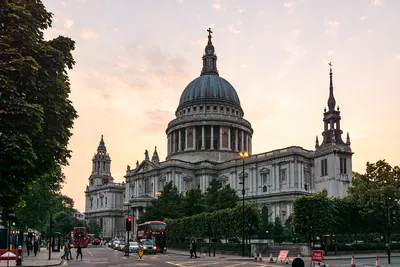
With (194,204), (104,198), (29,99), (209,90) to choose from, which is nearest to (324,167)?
(194,204)

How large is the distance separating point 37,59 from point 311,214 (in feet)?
136

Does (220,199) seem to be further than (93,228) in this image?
No

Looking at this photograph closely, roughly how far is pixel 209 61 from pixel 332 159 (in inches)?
2566

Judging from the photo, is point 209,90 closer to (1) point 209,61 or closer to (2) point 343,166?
(1) point 209,61

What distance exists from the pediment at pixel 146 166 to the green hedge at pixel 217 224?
4147cm

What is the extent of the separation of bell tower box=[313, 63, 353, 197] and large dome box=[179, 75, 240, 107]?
138ft

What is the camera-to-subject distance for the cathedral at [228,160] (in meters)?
103

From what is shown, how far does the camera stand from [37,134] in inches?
1136

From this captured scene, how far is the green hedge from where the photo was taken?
219 feet

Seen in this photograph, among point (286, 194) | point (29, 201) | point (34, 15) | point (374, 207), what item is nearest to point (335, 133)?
point (286, 194)

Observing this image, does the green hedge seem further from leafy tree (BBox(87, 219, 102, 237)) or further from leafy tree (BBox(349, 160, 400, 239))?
leafy tree (BBox(87, 219, 102, 237))

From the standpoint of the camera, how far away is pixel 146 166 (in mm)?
133750

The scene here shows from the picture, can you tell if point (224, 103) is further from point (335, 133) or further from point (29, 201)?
point (29, 201)

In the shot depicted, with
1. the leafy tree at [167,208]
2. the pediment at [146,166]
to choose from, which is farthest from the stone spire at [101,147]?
the leafy tree at [167,208]
